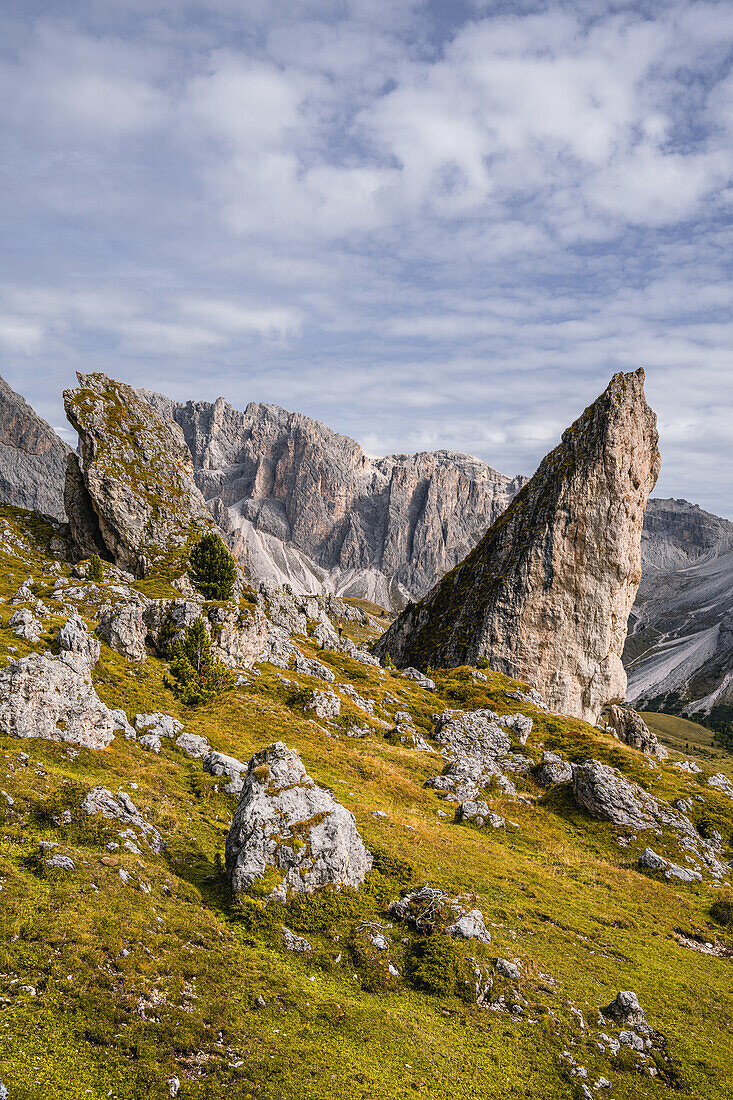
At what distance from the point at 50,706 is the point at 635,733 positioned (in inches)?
3025

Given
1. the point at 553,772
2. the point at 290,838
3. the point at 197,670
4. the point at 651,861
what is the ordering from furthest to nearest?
the point at 197,670, the point at 553,772, the point at 651,861, the point at 290,838

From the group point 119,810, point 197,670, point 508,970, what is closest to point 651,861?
point 508,970

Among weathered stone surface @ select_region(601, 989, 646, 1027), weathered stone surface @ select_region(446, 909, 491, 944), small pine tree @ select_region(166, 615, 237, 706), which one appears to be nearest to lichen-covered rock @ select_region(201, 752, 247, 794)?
small pine tree @ select_region(166, 615, 237, 706)

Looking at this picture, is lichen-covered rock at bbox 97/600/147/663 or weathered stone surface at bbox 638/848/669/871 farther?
lichen-covered rock at bbox 97/600/147/663

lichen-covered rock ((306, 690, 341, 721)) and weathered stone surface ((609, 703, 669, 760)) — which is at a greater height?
lichen-covered rock ((306, 690, 341, 721))

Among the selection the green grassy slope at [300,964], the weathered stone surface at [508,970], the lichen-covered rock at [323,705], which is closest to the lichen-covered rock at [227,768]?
the green grassy slope at [300,964]

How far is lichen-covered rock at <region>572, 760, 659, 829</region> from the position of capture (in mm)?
36406

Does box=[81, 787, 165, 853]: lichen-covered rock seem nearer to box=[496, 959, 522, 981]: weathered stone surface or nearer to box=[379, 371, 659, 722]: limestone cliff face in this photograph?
box=[496, 959, 522, 981]: weathered stone surface

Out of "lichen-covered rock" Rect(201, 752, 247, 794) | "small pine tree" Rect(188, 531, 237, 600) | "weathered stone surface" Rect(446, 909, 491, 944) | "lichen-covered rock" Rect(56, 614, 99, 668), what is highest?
"small pine tree" Rect(188, 531, 237, 600)

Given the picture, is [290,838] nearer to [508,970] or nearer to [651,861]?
[508,970]

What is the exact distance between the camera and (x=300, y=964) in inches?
672

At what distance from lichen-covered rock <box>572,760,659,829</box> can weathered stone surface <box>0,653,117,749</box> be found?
105ft

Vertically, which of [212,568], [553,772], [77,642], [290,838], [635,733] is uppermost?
[212,568]

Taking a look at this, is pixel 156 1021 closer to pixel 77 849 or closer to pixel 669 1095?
pixel 77 849
